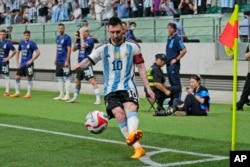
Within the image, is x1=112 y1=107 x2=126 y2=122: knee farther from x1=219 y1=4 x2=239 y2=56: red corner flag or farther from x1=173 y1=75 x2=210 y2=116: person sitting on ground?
x1=173 y1=75 x2=210 y2=116: person sitting on ground

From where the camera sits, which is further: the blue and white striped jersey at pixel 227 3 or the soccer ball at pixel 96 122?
the blue and white striped jersey at pixel 227 3

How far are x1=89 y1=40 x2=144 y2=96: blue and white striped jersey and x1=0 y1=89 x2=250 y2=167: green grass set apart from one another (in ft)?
3.46

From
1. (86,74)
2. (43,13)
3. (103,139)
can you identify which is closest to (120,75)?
(103,139)

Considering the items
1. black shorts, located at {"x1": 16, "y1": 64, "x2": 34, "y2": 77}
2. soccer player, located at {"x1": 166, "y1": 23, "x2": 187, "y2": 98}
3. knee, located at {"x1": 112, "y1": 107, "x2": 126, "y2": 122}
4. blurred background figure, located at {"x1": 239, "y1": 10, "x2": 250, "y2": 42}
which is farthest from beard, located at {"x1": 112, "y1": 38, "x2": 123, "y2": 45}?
black shorts, located at {"x1": 16, "y1": 64, "x2": 34, "y2": 77}

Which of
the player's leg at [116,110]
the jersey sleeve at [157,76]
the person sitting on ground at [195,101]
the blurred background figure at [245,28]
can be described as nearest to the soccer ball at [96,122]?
the player's leg at [116,110]

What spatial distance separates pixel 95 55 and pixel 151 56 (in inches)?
514

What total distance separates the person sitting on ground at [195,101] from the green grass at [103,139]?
302mm

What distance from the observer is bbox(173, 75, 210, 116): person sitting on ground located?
15.6 metres

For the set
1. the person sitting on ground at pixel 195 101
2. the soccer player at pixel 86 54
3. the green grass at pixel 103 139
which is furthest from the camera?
the soccer player at pixel 86 54

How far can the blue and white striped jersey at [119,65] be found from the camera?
1020cm

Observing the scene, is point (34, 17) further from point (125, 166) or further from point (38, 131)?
point (125, 166)

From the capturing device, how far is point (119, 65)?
33.5 feet

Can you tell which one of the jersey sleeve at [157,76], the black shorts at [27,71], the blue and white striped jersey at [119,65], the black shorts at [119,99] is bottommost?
the black shorts at [27,71]

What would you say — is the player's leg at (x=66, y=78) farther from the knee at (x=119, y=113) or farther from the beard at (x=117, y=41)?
the knee at (x=119, y=113)
